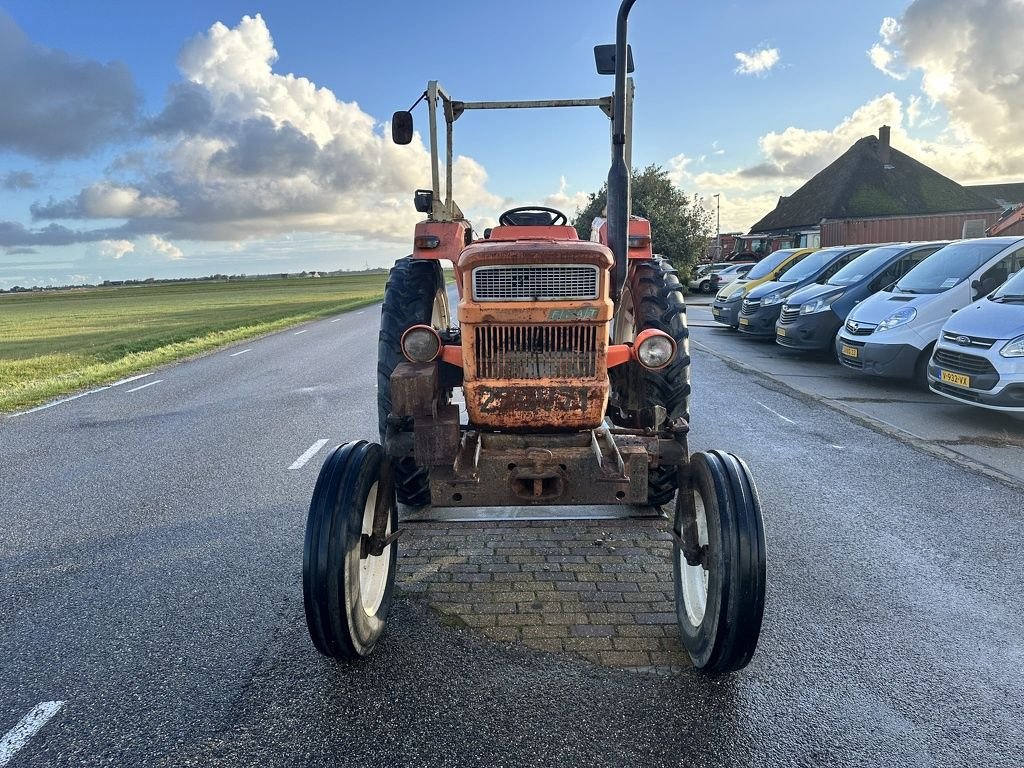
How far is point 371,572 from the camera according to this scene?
327 centimetres

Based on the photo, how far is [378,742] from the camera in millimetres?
2549

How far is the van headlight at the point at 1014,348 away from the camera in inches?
257

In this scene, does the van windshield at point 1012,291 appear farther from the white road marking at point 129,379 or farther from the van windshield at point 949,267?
the white road marking at point 129,379

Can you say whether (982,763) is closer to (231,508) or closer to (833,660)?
(833,660)

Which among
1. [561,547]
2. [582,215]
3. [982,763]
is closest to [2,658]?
[561,547]

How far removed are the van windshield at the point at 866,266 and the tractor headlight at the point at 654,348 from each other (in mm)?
9148

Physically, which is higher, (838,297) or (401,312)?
(401,312)

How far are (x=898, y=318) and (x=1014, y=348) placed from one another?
2.30 meters

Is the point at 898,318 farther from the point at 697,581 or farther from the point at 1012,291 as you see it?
the point at 697,581

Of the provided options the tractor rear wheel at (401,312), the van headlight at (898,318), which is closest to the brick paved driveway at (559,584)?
the tractor rear wheel at (401,312)

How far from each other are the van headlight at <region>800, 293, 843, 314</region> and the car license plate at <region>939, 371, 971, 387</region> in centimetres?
406

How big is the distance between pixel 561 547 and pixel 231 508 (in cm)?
243

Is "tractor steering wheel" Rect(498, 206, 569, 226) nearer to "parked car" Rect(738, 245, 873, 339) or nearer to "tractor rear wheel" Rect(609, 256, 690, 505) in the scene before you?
"tractor rear wheel" Rect(609, 256, 690, 505)

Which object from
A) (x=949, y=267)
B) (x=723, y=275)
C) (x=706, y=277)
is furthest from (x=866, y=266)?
(x=706, y=277)
